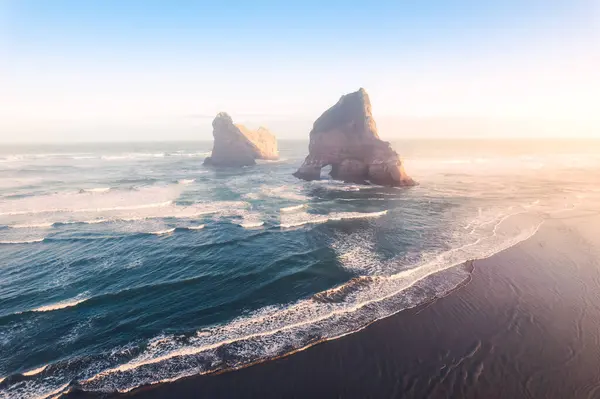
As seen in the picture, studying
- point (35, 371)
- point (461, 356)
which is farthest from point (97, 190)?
point (461, 356)

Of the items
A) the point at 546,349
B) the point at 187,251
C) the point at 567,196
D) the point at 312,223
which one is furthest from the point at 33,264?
the point at 567,196

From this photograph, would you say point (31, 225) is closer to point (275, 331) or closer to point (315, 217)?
point (315, 217)

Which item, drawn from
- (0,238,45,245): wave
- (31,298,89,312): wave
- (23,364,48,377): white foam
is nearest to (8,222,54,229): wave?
(0,238,45,245): wave

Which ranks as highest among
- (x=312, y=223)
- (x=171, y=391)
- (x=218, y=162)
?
(x=218, y=162)

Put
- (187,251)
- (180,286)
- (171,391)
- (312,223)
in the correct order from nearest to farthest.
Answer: (171,391), (180,286), (187,251), (312,223)

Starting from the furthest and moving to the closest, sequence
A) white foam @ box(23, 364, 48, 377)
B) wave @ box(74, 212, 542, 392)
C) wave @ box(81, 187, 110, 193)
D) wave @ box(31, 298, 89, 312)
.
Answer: wave @ box(81, 187, 110, 193), wave @ box(31, 298, 89, 312), wave @ box(74, 212, 542, 392), white foam @ box(23, 364, 48, 377)

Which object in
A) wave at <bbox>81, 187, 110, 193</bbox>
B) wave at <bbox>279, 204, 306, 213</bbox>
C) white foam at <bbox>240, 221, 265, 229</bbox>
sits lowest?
white foam at <bbox>240, 221, 265, 229</bbox>

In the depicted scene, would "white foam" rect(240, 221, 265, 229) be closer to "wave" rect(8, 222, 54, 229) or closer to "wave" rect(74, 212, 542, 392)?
"wave" rect(74, 212, 542, 392)

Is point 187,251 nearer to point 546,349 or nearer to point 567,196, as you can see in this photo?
point 546,349

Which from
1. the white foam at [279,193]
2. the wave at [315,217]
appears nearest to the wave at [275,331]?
the wave at [315,217]
